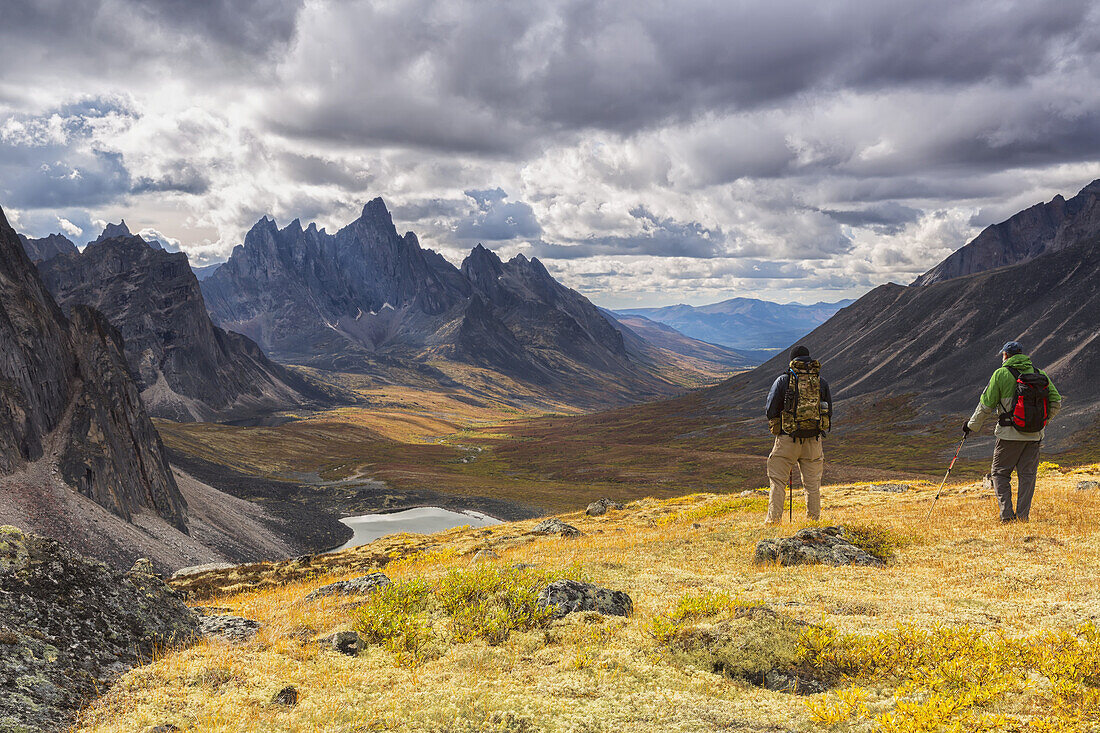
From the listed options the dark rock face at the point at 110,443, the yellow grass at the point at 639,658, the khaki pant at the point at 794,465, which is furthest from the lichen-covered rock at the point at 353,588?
the dark rock face at the point at 110,443

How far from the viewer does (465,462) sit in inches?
5822

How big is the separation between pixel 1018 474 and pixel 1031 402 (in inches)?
79.5

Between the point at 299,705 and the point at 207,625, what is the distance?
4680 mm

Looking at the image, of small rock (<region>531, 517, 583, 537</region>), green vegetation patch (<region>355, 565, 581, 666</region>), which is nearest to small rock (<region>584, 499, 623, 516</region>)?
small rock (<region>531, 517, 583, 537</region>)

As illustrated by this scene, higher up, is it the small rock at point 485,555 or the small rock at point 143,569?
the small rock at point 143,569

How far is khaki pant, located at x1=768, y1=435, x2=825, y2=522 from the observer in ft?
55.3

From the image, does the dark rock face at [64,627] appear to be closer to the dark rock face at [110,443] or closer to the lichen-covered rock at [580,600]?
the lichen-covered rock at [580,600]

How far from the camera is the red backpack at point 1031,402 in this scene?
15125 mm

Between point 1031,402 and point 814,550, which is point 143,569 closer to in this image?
point 814,550

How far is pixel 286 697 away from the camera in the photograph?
7613 mm

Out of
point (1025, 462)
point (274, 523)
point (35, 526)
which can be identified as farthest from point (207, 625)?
point (274, 523)

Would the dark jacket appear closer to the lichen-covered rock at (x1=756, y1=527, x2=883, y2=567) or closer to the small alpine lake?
the lichen-covered rock at (x1=756, y1=527, x2=883, y2=567)

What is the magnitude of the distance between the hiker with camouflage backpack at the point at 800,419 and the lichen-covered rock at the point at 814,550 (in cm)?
225

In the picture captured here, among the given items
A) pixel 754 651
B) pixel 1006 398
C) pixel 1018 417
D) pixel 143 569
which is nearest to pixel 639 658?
pixel 754 651
